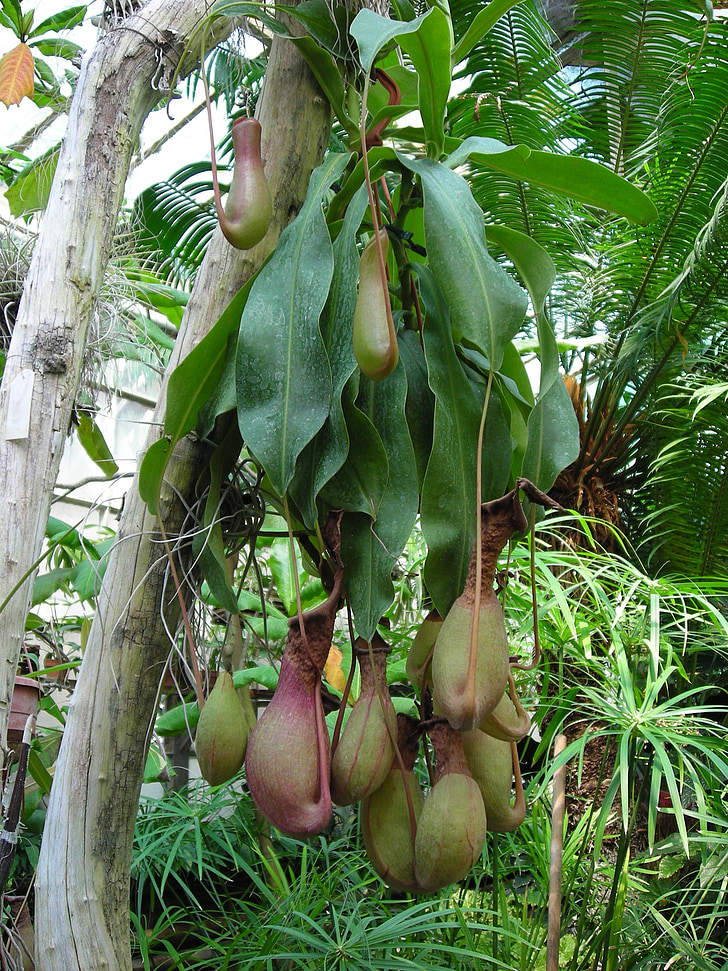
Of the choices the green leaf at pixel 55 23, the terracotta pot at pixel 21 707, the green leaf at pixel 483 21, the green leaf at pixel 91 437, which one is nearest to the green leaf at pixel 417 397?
→ the green leaf at pixel 483 21

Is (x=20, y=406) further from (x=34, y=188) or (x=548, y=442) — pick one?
(x=34, y=188)

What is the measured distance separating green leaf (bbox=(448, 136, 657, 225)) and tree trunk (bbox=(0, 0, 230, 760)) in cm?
39

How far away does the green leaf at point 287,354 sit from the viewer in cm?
58

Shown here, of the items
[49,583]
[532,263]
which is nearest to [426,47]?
[532,263]

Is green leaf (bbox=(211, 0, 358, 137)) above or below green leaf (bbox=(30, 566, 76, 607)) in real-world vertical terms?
above

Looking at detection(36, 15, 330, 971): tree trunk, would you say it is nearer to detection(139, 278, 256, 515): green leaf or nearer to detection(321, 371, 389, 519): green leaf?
detection(139, 278, 256, 515): green leaf

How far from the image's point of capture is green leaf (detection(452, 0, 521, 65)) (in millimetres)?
677

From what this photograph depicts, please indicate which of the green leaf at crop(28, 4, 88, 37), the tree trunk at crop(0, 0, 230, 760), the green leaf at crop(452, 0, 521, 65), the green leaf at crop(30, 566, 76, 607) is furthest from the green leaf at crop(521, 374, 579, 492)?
the green leaf at crop(28, 4, 88, 37)

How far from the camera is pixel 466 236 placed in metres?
0.60

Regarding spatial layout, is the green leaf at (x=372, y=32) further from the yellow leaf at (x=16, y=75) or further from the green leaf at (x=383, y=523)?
the yellow leaf at (x=16, y=75)

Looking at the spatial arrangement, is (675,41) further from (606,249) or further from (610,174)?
(610,174)

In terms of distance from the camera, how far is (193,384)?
26.8 inches

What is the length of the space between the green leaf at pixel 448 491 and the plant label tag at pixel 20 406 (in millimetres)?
419

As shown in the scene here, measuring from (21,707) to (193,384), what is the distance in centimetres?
78
